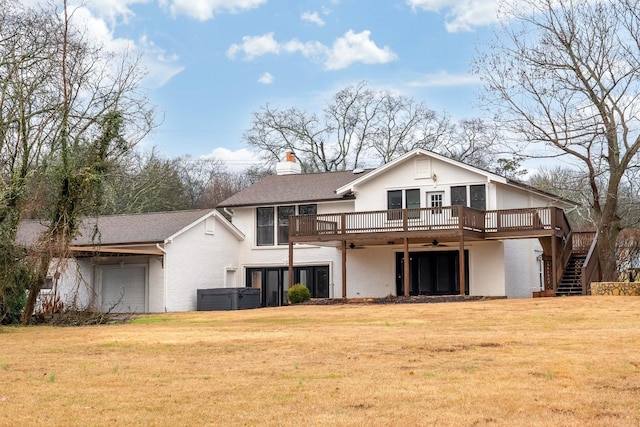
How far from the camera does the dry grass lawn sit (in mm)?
9188

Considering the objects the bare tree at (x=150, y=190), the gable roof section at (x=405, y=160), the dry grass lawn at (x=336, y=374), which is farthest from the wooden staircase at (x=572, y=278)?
the bare tree at (x=150, y=190)

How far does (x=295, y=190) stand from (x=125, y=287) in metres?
8.58

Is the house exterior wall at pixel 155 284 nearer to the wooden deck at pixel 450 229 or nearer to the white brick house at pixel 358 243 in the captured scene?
the white brick house at pixel 358 243

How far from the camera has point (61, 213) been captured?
960 inches

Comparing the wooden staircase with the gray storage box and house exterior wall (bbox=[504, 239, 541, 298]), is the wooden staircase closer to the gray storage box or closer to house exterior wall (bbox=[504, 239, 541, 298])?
house exterior wall (bbox=[504, 239, 541, 298])

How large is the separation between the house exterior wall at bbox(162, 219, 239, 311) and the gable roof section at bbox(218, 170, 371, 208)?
74.0 inches

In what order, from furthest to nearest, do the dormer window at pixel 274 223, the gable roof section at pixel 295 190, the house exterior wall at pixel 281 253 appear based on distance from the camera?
1. the dormer window at pixel 274 223
2. the gable roof section at pixel 295 190
3. the house exterior wall at pixel 281 253

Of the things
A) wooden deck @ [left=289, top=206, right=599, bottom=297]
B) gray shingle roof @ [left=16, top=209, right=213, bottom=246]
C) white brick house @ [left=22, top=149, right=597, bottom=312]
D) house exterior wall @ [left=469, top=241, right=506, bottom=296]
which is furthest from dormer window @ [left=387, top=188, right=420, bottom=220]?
gray shingle roof @ [left=16, top=209, right=213, bottom=246]

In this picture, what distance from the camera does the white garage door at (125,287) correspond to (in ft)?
113

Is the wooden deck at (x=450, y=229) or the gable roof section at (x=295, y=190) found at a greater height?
the gable roof section at (x=295, y=190)

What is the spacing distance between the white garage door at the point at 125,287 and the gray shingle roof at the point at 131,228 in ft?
4.07

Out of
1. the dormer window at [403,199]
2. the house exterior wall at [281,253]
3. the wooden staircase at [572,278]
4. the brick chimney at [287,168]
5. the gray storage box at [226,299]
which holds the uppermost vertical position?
the brick chimney at [287,168]

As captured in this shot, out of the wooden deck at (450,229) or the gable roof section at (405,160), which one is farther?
the gable roof section at (405,160)

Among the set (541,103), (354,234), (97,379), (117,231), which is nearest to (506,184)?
(541,103)
